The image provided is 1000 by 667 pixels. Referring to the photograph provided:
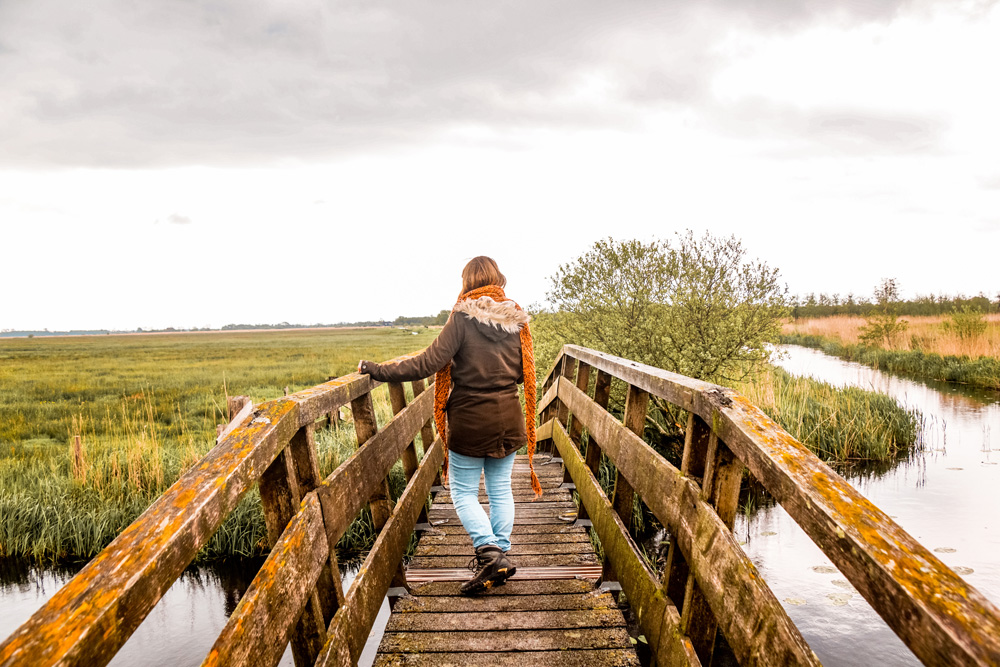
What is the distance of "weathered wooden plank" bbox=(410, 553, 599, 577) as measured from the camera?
3877 millimetres

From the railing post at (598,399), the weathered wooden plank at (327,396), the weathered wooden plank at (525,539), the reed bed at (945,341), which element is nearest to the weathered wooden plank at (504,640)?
the weathered wooden plank at (327,396)

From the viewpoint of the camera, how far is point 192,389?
72.9 ft

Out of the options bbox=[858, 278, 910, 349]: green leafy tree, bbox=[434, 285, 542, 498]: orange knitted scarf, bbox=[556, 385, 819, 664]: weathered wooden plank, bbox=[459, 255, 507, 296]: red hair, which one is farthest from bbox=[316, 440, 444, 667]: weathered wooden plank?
bbox=[858, 278, 910, 349]: green leafy tree

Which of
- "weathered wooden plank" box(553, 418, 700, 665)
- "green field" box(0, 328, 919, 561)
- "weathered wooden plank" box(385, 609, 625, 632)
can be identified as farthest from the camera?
"green field" box(0, 328, 919, 561)

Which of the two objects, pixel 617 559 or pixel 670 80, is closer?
pixel 617 559

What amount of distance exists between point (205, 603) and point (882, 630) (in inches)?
262

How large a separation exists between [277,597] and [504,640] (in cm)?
147

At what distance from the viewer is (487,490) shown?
3492 millimetres

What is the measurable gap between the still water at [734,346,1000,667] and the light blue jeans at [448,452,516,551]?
2.20m

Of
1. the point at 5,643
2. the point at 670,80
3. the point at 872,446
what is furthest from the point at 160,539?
the point at 670,80

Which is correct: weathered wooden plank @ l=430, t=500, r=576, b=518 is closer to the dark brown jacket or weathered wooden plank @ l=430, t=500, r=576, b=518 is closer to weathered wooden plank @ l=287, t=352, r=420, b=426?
the dark brown jacket

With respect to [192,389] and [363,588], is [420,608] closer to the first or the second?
[363,588]

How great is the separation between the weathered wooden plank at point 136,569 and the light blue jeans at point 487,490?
6.06 feet

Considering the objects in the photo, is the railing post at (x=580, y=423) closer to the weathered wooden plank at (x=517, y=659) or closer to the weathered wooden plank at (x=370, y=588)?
the weathered wooden plank at (x=370, y=588)
